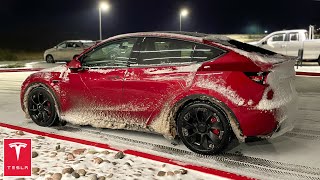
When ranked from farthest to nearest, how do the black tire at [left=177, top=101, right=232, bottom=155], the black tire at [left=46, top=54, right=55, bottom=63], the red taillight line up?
1. the black tire at [left=46, top=54, right=55, bottom=63]
2. the black tire at [left=177, top=101, right=232, bottom=155]
3. the red taillight

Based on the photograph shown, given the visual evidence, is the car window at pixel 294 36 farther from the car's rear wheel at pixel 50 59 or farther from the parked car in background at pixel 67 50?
the car's rear wheel at pixel 50 59

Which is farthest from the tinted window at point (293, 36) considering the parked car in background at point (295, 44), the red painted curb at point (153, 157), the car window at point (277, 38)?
the red painted curb at point (153, 157)

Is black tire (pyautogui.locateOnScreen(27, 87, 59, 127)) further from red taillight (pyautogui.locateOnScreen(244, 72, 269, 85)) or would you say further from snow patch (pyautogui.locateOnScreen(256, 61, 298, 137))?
snow patch (pyautogui.locateOnScreen(256, 61, 298, 137))

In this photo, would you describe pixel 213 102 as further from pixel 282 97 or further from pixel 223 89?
pixel 282 97

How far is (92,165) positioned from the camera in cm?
462

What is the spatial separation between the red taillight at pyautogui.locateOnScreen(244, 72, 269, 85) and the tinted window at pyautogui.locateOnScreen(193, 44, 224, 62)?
477 mm

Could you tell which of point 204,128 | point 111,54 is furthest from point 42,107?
point 204,128

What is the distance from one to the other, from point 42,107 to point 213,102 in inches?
116

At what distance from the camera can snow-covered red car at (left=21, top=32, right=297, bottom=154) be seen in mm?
4777

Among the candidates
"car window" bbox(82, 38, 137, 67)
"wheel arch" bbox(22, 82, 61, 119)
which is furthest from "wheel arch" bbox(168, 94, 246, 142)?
"wheel arch" bbox(22, 82, 61, 119)

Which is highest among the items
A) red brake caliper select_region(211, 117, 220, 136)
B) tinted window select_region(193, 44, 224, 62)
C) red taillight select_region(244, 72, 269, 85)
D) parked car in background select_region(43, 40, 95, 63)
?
parked car in background select_region(43, 40, 95, 63)

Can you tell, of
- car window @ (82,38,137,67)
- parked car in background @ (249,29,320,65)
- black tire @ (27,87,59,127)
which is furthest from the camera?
parked car in background @ (249,29,320,65)

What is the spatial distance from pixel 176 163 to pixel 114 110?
57.2 inches

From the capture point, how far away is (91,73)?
5941 millimetres
